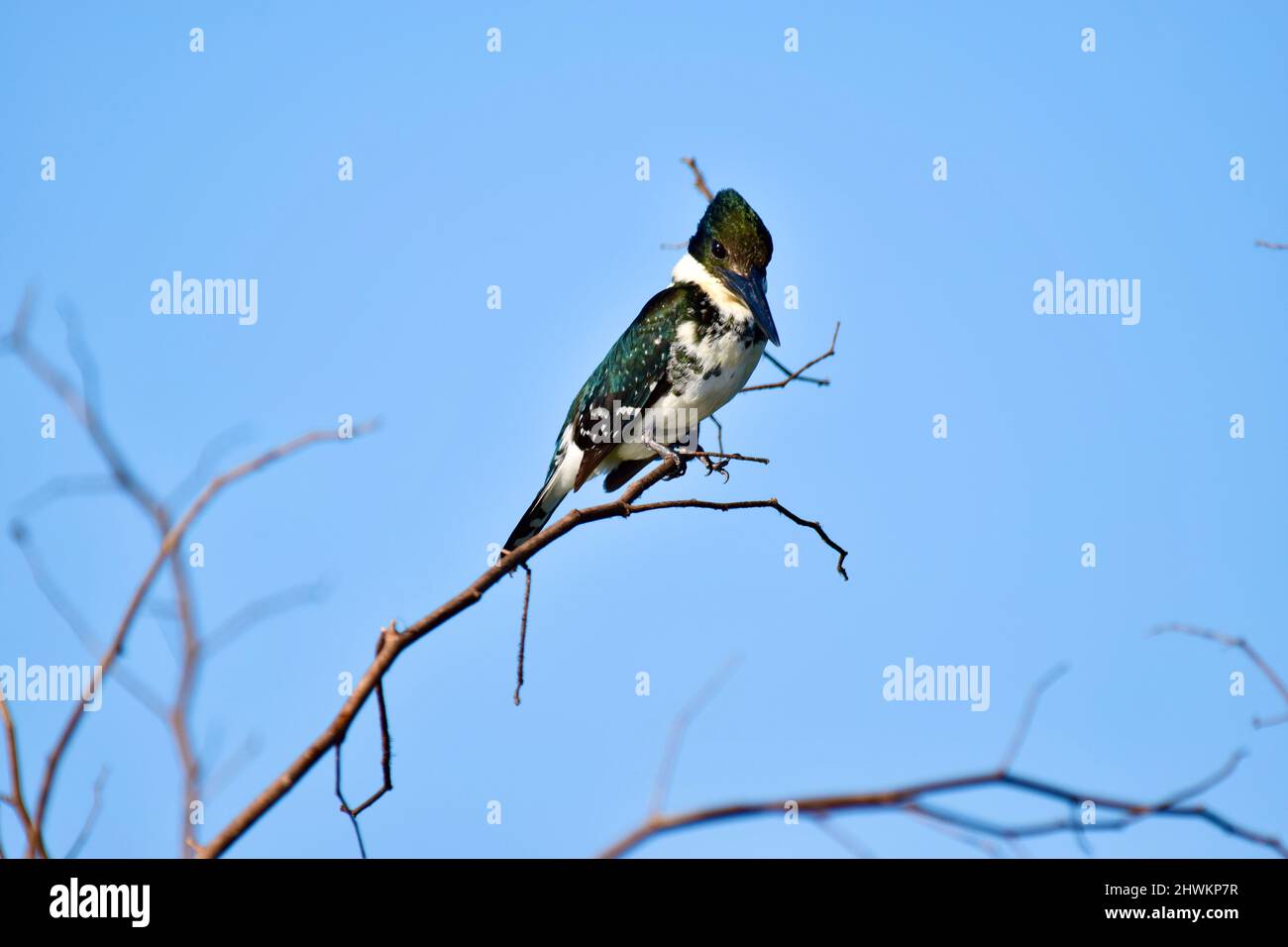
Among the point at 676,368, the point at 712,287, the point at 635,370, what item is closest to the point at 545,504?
the point at 635,370

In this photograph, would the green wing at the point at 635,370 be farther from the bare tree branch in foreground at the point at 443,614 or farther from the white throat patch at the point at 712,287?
the bare tree branch in foreground at the point at 443,614

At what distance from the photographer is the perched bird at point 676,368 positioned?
200 inches

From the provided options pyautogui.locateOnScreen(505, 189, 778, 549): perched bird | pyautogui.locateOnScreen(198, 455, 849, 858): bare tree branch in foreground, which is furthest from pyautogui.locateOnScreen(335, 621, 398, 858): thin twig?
pyautogui.locateOnScreen(505, 189, 778, 549): perched bird

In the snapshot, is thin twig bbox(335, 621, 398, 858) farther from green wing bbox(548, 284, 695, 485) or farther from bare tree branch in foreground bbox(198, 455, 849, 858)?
green wing bbox(548, 284, 695, 485)

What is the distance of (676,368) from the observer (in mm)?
5094

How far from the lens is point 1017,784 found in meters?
1.16

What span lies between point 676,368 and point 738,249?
0.60 metres

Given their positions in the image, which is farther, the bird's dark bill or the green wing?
the green wing

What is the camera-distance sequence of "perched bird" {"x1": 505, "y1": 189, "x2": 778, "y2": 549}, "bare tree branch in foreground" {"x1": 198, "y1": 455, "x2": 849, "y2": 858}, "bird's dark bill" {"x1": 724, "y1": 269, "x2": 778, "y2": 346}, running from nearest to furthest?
"bare tree branch in foreground" {"x1": 198, "y1": 455, "x2": 849, "y2": 858}
"bird's dark bill" {"x1": 724, "y1": 269, "x2": 778, "y2": 346}
"perched bird" {"x1": 505, "y1": 189, "x2": 778, "y2": 549}

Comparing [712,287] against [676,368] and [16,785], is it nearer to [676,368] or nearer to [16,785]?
[676,368]

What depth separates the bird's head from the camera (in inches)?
203

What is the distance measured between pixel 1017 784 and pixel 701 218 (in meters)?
4.69

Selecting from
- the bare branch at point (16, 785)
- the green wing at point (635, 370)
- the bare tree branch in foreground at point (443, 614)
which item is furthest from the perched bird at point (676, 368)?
the bare branch at point (16, 785)
